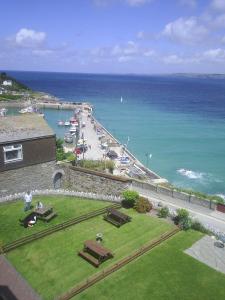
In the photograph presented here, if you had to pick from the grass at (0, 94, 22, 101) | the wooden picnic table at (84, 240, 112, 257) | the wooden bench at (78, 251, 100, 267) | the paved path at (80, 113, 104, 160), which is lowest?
the paved path at (80, 113, 104, 160)

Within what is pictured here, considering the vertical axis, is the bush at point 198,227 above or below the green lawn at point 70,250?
above

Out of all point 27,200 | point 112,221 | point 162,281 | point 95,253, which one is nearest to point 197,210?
point 112,221

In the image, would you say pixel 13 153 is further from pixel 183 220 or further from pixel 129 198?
pixel 183 220

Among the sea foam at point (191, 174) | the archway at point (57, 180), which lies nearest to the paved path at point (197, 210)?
the archway at point (57, 180)

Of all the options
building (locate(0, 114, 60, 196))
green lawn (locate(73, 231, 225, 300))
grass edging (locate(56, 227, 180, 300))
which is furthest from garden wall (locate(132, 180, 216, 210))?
green lawn (locate(73, 231, 225, 300))

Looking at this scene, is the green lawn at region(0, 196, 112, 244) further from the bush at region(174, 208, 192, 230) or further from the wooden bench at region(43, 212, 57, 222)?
the bush at region(174, 208, 192, 230)

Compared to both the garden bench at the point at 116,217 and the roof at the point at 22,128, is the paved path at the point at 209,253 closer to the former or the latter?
the garden bench at the point at 116,217
